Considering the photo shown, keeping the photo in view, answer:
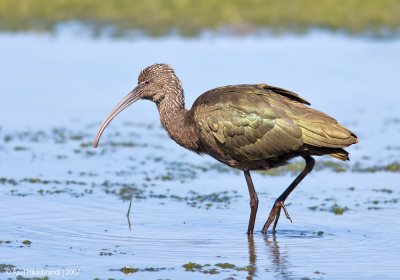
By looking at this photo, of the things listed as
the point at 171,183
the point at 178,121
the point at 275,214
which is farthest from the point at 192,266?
the point at 171,183

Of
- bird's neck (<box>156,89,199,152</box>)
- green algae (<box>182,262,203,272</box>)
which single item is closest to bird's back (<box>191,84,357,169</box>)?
bird's neck (<box>156,89,199,152</box>)

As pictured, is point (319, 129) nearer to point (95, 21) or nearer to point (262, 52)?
point (262, 52)

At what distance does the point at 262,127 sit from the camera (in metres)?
9.54

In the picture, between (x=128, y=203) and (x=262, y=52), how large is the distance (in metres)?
10.8

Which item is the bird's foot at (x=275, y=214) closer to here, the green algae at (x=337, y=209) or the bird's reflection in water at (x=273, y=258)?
the bird's reflection in water at (x=273, y=258)

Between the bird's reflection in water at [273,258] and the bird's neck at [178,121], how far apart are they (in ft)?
3.46

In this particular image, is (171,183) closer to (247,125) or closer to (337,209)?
(337,209)

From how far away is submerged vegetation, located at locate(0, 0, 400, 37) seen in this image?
77.2ft

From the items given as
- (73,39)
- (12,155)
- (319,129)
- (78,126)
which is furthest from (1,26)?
(319,129)

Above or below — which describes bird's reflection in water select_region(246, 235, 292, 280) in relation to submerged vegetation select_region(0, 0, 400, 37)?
below

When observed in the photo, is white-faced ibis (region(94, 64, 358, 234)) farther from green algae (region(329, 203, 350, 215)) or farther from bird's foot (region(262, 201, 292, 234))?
green algae (region(329, 203, 350, 215))

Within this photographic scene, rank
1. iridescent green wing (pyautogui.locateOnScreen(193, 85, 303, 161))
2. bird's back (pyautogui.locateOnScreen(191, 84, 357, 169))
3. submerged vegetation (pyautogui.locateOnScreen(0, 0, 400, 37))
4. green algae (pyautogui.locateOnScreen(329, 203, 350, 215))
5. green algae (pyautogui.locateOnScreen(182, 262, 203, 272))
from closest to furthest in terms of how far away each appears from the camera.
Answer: green algae (pyautogui.locateOnScreen(182, 262, 203, 272)) → bird's back (pyautogui.locateOnScreen(191, 84, 357, 169)) → iridescent green wing (pyautogui.locateOnScreen(193, 85, 303, 161)) → green algae (pyautogui.locateOnScreen(329, 203, 350, 215)) → submerged vegetation (pyautogui.locateOnScreen(0, 0, 400, 37))

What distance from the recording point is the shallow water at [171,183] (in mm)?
8727

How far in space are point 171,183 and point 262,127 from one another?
2523mm
